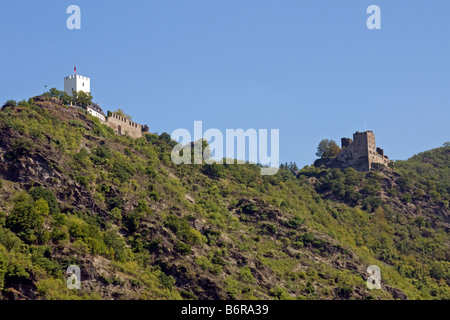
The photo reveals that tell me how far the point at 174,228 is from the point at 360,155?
6226 centimetres

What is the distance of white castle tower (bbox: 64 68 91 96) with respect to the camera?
398ft

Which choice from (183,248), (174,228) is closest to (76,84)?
(174,228)

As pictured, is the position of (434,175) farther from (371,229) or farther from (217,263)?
(217,263)

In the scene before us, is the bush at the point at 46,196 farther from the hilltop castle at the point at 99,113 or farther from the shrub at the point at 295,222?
the shrub at the point at 295,222

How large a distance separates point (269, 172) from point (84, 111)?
112 ft

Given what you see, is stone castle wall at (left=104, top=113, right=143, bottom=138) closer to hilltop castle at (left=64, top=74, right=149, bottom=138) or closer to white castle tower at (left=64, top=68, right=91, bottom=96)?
hilltop castle at (left=64, top=74, right=149, bottom=138)

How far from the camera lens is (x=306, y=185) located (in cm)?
14150

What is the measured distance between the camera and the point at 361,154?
152 metres

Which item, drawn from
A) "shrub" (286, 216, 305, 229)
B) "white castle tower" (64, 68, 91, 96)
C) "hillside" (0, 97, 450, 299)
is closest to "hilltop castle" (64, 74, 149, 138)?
"white castle tower" (64, 68, 91, 96)

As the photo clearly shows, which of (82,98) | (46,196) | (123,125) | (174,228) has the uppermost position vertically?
(82,98)

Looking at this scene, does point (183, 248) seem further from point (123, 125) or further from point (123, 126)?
point (123, 125)
